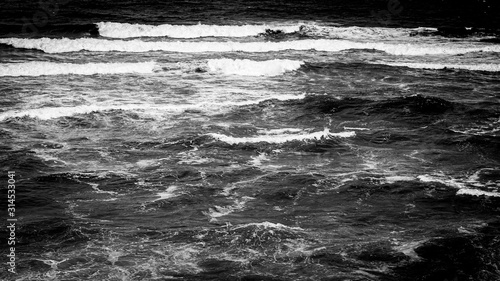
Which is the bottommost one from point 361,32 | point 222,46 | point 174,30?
point 222,46

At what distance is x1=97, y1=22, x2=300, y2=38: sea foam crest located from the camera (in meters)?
36.6

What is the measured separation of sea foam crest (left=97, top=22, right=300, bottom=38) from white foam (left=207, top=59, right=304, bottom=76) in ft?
28.7

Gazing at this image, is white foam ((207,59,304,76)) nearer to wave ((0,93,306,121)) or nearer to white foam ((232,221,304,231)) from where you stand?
wave ((0,93,306,121))

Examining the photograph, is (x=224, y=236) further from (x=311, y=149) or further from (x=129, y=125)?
(x=129, y=125)

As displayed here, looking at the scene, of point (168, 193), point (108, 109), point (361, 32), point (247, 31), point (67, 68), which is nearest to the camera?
point (168, 193)

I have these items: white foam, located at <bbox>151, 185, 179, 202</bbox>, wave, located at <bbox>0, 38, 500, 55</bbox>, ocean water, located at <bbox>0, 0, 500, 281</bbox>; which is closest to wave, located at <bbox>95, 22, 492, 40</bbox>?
ocean water, located at <bbox>0, 0, 500, 281</bbox>

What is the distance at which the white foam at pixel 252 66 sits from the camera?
28.1 metres

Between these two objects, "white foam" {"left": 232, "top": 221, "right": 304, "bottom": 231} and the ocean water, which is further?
"white foam" {"left": 232, "top": 221, "right": 304, "bottom": 231}

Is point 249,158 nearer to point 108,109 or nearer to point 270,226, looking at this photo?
point 270,226

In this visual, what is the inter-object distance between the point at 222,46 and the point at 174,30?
5380mm

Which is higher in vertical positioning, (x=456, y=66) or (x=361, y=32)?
(x=361, y=32)

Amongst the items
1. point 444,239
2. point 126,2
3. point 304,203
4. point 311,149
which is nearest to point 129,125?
point 311,149

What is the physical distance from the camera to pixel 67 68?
90.7 ft

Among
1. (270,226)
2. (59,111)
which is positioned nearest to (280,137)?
(270,226)
